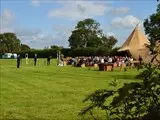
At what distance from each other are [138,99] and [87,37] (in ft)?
530

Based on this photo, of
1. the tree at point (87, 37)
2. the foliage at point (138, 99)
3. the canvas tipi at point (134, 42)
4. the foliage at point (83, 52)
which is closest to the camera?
the foliage at point (138, 99)

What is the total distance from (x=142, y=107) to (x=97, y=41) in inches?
6186

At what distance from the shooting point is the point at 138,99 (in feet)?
13.1

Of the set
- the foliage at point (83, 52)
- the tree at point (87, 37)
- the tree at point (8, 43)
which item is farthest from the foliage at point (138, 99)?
the tree at point (8, 43)

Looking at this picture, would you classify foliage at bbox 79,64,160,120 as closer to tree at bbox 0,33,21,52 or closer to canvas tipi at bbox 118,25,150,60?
canvas tipi at bbox 118,25,150,60

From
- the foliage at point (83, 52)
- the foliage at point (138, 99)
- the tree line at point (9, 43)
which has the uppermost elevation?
the tree line at point (9, 43)

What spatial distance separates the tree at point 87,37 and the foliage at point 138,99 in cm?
→ 15345

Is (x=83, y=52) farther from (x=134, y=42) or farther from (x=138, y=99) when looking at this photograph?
(x=138, y=99)

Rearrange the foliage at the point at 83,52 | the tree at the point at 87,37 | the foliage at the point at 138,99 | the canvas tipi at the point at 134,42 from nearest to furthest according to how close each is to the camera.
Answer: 1. the foliage at the point at 138,99
2. the canvas tipi at the point at 134,42
3. the foliage at the point at 83,52
4. the tree at the point at 87,37

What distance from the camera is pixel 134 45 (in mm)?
75312

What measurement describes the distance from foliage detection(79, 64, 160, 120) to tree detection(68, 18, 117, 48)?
15345cm

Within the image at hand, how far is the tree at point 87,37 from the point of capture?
6309 inches

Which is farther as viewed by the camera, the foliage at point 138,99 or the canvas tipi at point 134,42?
the canvas tipi at point 134,42

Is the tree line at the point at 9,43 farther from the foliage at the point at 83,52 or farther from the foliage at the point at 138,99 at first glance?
the foliage at the point at 138,99
